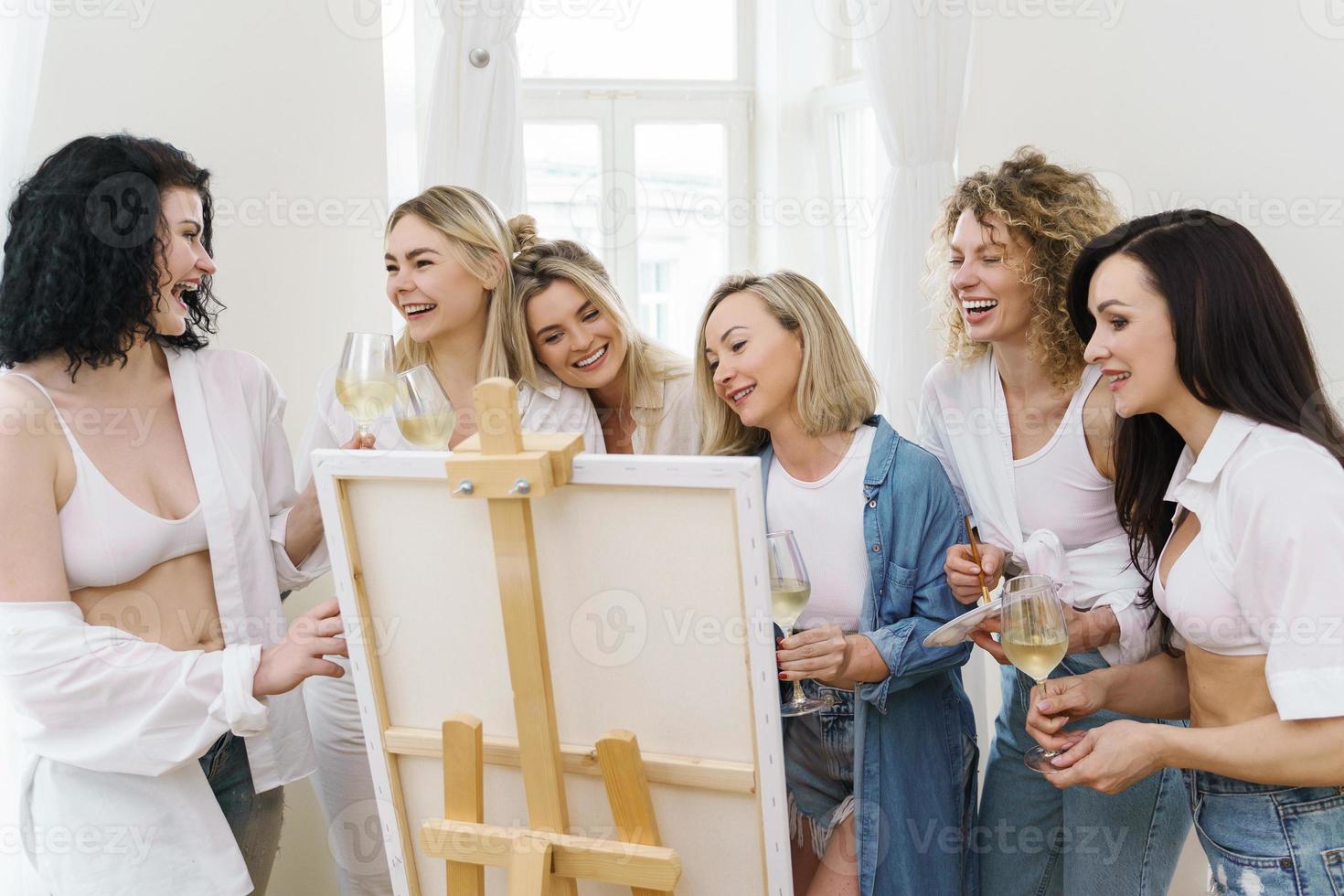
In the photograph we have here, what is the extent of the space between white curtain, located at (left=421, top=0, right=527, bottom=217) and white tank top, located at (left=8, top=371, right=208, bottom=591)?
1346mm

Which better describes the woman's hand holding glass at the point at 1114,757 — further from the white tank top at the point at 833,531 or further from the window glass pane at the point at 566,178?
the window glass pane at the point at 566,178

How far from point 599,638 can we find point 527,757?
182 mm

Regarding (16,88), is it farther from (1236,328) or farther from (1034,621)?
(1236,328)

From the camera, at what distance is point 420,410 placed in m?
1.74

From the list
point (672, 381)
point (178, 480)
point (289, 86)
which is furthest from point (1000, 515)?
point (289, 86)

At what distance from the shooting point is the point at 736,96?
4.21 metres

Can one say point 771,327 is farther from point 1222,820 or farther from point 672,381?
point 1222,820

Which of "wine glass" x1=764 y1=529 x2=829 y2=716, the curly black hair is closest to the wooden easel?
"wine glass" x1=764 y1=529 x2=829 y2=716

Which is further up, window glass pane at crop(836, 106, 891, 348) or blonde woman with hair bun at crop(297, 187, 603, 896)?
window glass pane at crop(836, 106, 891, 348)

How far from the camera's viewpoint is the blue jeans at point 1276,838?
1453 millimetres

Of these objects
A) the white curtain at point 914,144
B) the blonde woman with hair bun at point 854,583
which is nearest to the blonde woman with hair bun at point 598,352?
the blonde woman with hair bun at point 854,583

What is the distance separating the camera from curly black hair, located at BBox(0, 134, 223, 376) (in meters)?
1.64

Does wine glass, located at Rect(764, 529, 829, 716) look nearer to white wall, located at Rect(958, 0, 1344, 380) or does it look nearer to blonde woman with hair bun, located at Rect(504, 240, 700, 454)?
blonde woman with hair bun, located at Rect(504, 240, 700, 454)

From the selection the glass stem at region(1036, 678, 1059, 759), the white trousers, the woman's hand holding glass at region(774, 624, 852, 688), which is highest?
the woman's hand holding glass at region(774, 624, 852, 688)
